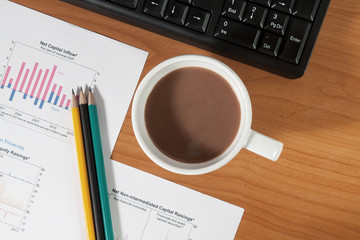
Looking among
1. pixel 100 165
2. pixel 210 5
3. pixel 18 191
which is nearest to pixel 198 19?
pixel 210 5

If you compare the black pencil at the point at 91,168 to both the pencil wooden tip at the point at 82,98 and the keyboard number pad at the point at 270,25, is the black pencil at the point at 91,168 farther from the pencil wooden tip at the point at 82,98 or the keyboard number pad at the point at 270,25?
the keyboard number pad at the point at 270,25

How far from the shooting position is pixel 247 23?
46 centimetres

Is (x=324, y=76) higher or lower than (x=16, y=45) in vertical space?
higher

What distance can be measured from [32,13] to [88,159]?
218 mm

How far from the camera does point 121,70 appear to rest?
522mm

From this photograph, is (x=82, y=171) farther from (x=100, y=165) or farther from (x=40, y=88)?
(x=40, y=88)

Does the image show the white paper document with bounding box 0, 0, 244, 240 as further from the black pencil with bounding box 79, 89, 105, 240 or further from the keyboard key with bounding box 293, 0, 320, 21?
the keyboard key with bounding box 293, 0, 320, 21

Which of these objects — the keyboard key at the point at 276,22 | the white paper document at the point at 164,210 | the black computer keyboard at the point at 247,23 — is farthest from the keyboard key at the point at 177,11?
the white paper document at the point at 164,210

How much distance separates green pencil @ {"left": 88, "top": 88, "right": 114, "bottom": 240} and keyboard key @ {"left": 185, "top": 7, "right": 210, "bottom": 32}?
169mm

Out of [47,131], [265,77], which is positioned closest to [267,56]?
[265,77]

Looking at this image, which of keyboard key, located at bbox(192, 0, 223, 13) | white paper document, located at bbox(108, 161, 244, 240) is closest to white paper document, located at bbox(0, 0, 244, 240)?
white paper document, located at bbox(108, 161, 244, 240)

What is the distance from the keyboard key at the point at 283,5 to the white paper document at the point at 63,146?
0.19 meters

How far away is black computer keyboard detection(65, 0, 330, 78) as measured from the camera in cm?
45

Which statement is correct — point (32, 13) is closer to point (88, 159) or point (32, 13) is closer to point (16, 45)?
point (16, 45)
